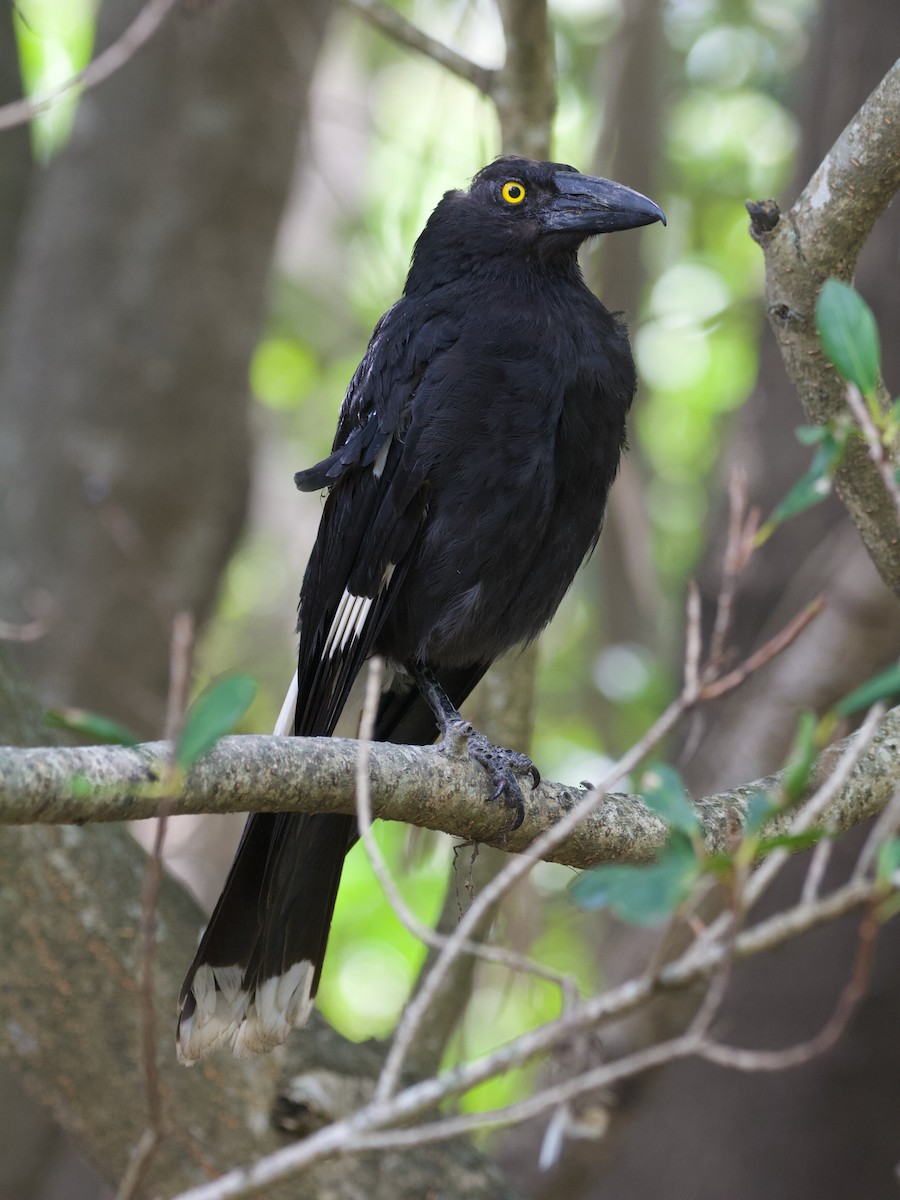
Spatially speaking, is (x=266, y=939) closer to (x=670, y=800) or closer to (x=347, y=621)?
(x=347, y=621)

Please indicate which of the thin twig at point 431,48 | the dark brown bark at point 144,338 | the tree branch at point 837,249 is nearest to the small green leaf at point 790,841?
the tree branch at point 837,249

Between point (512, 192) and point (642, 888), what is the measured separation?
7.90ft

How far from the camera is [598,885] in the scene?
4.25ft

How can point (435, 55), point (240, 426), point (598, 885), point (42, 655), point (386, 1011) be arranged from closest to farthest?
point (598, 885) → point (435, 55) → point (42, 655) → point (240, 426) → point (386, 1011)

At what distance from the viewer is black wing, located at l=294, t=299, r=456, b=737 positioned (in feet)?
9.34

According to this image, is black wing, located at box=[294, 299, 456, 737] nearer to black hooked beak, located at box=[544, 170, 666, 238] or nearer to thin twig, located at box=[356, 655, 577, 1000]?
black hooked beak, located at box=[544, 170, 666, 238]

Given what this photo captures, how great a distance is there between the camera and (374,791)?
1982 millimetres

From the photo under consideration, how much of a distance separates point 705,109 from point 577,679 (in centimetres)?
339

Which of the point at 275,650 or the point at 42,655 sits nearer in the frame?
the point at 42,655

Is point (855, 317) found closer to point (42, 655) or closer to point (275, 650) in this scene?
point (42, 655)

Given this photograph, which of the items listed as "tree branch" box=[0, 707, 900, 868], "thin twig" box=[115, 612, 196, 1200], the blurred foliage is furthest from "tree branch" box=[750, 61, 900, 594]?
the blurred foliage

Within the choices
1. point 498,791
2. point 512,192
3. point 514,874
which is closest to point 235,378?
point 512,192

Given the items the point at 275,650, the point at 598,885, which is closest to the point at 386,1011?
the point at 275,650

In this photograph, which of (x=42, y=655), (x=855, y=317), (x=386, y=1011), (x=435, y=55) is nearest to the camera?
(x=855, y=317)
